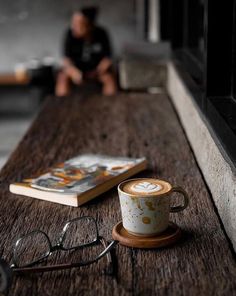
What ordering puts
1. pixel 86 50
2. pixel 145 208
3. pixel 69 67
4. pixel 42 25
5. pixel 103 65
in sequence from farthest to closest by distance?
1. pixel 42 25
2. pixel 86 50
3. pixel 103 65
4. pixel 69 67
5. pixel 145 208

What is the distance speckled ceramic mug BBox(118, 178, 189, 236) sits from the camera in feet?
3.19

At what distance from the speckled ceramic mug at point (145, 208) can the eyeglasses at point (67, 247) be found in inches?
2.2

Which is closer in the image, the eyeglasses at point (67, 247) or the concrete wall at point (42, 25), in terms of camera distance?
the eyeglasses at point (67, 247)

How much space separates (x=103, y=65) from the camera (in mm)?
5875

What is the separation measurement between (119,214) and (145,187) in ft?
0.51

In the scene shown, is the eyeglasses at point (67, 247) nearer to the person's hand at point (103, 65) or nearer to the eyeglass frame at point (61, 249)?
the eyeglass frame at point (61, 249)

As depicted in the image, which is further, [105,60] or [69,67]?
[105,60]

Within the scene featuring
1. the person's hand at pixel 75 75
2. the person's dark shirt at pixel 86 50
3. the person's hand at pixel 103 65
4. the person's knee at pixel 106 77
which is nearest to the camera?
the person's knee at pixel 106 77

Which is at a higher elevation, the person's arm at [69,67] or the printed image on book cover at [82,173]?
the printed image on book cover at [82,173]

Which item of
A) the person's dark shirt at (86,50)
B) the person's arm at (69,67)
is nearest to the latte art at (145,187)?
the person's arm at (69,67)

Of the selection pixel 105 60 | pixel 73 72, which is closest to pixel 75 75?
pixel 73 72

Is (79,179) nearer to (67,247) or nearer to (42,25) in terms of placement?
(67,247)

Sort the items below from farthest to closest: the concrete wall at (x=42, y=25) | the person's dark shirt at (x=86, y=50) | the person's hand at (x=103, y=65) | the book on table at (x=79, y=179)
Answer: the concrete wall at (x=42, y=25)
the person's dark shirt at (x=86, y=50)
the person's hand at (x=103, y=65)
the book on table at (x=79, y=179)

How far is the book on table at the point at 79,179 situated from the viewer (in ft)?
4.05
